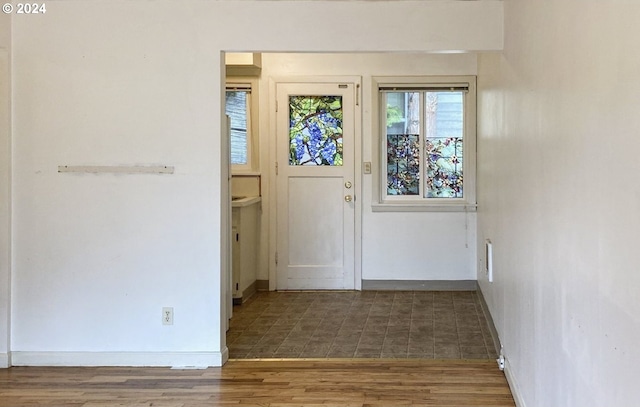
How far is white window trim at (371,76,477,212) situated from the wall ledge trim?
69cm

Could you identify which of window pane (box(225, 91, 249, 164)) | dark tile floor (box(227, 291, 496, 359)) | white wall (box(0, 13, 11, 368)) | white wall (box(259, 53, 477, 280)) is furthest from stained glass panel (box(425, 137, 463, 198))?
white wall (box(0, 13, 11, 368))

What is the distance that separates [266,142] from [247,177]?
0.39 m

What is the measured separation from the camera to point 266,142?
18.7 feet

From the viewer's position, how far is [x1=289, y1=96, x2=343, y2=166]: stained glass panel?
18.6 ft

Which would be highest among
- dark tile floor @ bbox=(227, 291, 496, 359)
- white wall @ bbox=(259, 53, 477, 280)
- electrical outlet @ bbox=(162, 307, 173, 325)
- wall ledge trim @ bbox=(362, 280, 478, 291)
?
white wall @ bbox=(259, 53, 477, 280)

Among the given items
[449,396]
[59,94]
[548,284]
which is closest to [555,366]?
[548,284]

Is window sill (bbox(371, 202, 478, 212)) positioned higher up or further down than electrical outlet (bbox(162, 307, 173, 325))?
higher up

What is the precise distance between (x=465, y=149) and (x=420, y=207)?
0.71m

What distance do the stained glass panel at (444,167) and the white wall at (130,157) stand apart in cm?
258

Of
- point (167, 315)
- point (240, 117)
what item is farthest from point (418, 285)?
point (167, 315)

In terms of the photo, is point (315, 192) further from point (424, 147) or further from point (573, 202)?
point (573, 202)

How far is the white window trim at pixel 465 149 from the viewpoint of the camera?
5598 millimetres

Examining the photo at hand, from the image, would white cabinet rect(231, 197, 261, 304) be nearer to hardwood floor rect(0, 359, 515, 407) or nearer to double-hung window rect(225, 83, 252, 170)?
double-hung window rect(225, 83, 252, 170)

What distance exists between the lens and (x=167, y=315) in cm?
336
